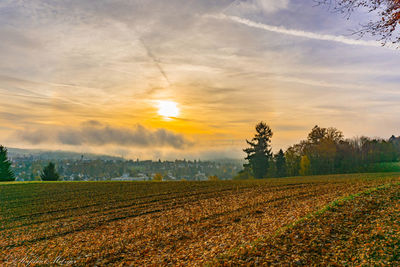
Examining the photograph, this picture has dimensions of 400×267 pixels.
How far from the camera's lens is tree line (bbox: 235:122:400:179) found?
83.4 m

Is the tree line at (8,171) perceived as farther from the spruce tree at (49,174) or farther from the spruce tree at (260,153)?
the spruce tree at (260,153)

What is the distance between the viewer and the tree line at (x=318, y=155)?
274ft

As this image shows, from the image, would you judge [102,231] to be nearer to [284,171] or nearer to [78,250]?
[78,250]

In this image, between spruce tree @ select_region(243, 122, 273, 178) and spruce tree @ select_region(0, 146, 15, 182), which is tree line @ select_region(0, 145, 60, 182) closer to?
spruce tree @ select_region(0, 146, 15, 182)

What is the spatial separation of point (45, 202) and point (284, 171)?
78.2 m

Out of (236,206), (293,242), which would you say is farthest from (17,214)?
(293,242)

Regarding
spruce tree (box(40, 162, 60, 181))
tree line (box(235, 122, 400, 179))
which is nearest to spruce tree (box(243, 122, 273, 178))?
tree line (box(235, 122, 400, 179))

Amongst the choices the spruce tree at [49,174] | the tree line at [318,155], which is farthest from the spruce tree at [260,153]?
the spruce tree at [49,174]

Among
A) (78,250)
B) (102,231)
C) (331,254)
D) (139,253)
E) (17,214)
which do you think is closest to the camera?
(331,254)

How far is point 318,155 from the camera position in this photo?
286ft

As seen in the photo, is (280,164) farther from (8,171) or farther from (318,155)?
→ (8,171)

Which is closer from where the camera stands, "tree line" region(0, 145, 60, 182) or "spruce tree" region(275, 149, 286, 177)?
"tree line" region(0, 145, 60, 182)

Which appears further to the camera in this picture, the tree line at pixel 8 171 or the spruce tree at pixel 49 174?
the spruce tree at pixel 49 174

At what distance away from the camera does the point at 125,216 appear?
23078 mm
